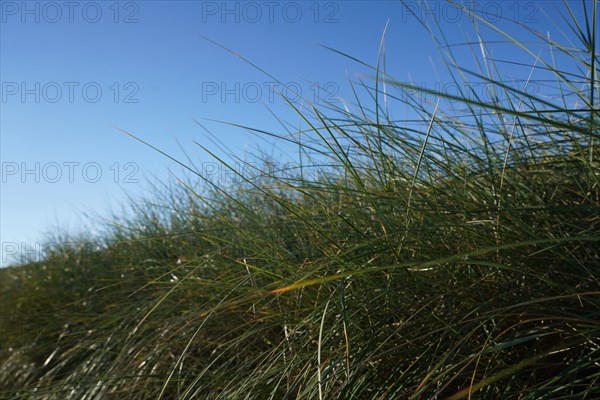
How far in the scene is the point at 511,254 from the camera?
1397 millimetres

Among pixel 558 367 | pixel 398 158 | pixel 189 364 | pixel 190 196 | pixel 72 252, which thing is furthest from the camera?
pixel 72 252

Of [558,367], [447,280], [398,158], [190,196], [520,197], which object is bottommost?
[558,367]

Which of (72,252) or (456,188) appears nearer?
(456,188)

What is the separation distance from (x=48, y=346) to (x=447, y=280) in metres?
2.33

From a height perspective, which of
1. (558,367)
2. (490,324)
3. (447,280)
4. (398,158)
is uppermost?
(398,158)

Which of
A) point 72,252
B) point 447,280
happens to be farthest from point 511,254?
point 72,252

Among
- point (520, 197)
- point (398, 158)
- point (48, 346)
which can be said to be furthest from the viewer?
point (48, 346)

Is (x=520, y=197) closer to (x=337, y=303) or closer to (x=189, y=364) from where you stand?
(x=337, y=303)

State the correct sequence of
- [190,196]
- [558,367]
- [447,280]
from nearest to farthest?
[558,367]
[447,280]
[190,196]

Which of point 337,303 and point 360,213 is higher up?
point 360,213

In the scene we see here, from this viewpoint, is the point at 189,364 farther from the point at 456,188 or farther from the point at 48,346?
the point at 48,346

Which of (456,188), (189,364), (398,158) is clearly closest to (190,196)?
(189,364)

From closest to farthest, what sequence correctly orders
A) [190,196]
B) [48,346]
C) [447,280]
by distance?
[447,280] → [48,346] → [190,196]

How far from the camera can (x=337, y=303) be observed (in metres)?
1.40
